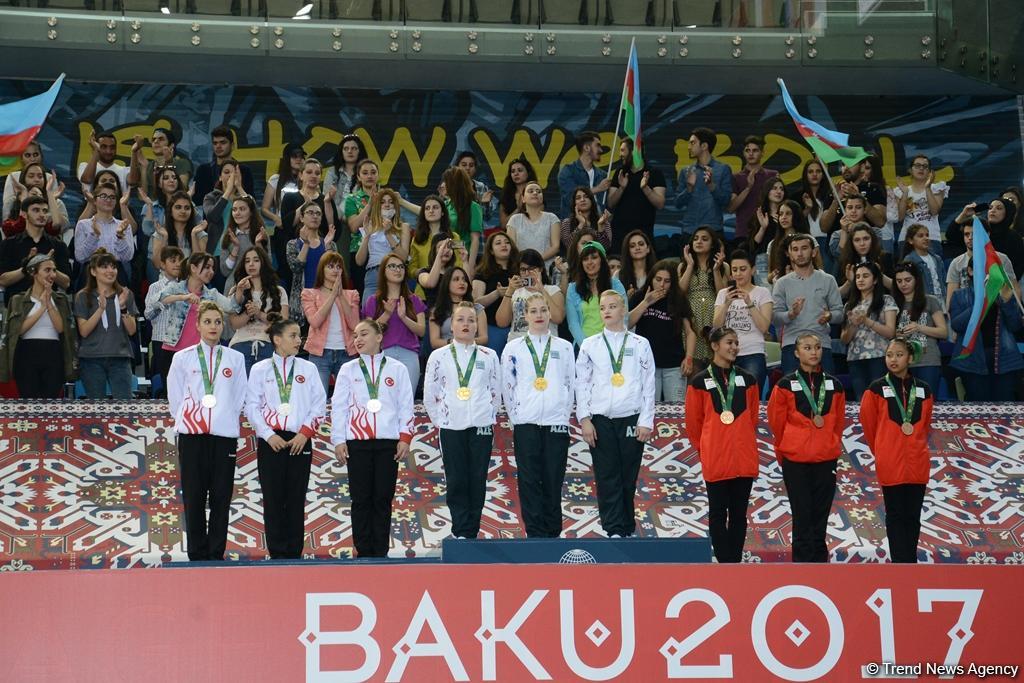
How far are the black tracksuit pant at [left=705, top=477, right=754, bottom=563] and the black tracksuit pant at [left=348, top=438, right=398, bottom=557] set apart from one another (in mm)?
2052

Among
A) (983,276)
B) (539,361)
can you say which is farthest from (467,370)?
(983,276)

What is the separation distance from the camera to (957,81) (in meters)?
16.7

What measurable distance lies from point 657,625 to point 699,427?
8.62ft

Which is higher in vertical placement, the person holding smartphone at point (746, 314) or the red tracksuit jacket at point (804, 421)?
the person holding smartphone at point (746, 314)

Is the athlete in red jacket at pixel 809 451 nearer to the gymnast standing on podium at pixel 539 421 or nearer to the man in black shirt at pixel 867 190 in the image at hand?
the gymnast standing on podium at pixel 539 421

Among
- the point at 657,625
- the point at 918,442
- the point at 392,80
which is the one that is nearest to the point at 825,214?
the point at 918,442

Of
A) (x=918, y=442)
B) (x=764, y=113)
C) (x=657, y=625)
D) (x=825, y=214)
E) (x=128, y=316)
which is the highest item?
(x=764, y=113)

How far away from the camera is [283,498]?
31.3ft

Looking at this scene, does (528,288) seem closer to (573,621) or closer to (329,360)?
Result: (329,360)

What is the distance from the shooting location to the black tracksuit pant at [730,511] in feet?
31.5

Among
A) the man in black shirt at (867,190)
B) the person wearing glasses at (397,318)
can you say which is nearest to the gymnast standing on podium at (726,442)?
→ the person wearing glasses at (397,318)

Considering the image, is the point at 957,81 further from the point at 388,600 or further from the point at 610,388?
the point at 388,600

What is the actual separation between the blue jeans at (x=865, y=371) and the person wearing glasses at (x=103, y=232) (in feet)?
19.7

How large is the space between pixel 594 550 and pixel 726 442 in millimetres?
1561
